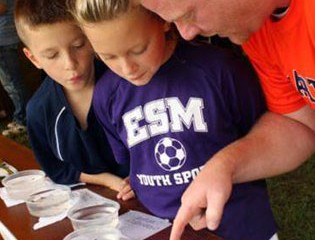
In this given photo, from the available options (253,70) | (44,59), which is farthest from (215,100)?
(44,59)

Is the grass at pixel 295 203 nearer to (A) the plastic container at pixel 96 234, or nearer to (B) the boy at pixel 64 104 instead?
(B) the boy at pixel 64 104

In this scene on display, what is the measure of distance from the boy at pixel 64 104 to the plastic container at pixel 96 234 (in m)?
0.22

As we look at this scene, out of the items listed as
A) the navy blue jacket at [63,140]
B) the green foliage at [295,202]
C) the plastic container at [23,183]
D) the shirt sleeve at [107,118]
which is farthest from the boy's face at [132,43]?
the green foliage at [295,202]

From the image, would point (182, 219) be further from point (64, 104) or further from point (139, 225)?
point (64, 104)

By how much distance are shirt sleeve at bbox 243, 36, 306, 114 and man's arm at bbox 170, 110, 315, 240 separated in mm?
23

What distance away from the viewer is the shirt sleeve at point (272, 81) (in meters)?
1.16

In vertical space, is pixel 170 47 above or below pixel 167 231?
above

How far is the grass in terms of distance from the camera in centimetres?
237

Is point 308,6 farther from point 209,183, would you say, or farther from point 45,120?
point 45,120

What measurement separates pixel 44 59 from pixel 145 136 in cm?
34

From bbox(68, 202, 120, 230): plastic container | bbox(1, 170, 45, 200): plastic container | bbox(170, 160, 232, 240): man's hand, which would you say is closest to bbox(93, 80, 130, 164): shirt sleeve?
bbox(68, 202, 120, 230): plastic container

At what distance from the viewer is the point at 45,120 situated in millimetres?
1447

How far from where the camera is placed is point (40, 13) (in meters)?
1.38

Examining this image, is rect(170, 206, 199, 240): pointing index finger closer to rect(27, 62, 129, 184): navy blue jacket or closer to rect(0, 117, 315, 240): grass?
rect(27, 62, 129, 184): navy blue jacket
